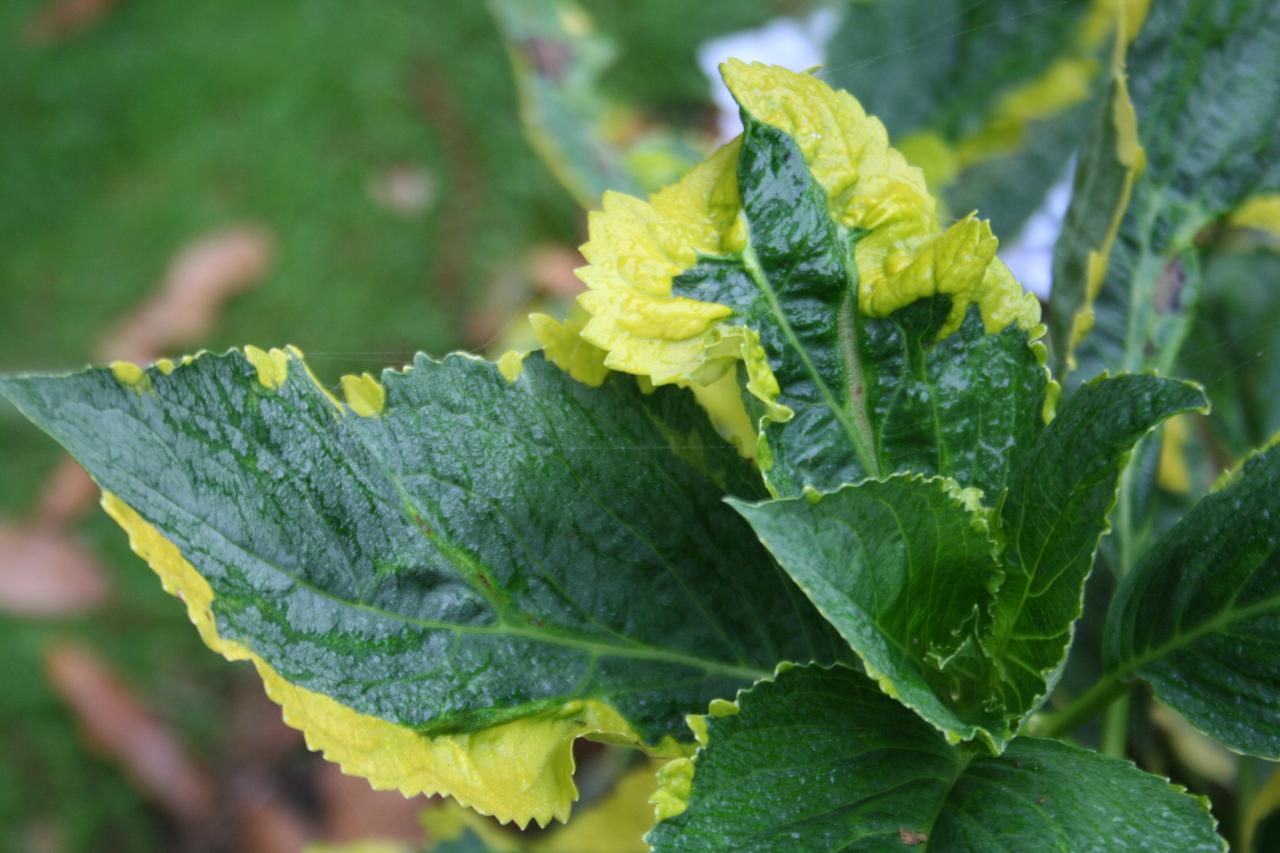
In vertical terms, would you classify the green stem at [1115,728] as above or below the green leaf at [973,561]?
below

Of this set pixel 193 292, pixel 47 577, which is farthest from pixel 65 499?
pixel 193 292

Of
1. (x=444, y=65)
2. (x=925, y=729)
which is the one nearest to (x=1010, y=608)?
(x=925, y=729)

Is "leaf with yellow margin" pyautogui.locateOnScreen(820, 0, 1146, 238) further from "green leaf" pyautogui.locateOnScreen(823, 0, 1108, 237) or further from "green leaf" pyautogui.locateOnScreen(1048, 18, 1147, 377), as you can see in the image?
"green leaf" pyautogui.locateOnScreen(1048, 18, 1147, 377)

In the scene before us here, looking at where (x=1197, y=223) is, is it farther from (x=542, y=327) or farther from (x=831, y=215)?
(x=542, y=327)

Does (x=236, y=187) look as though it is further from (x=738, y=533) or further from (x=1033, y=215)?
(x=738, y=533)

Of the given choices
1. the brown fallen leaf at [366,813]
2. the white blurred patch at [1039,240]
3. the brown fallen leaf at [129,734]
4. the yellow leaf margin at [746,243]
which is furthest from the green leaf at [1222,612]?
the brown fallen leaf at [129,734]

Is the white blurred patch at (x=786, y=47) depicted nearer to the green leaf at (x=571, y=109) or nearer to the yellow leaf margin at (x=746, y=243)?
the green leaf at (x=571, y=109)

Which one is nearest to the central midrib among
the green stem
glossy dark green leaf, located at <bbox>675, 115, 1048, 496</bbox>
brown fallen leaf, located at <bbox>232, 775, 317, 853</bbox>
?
glossy dark green leaf, located at <bbox>675, 115, 1048, 496</bbox>
